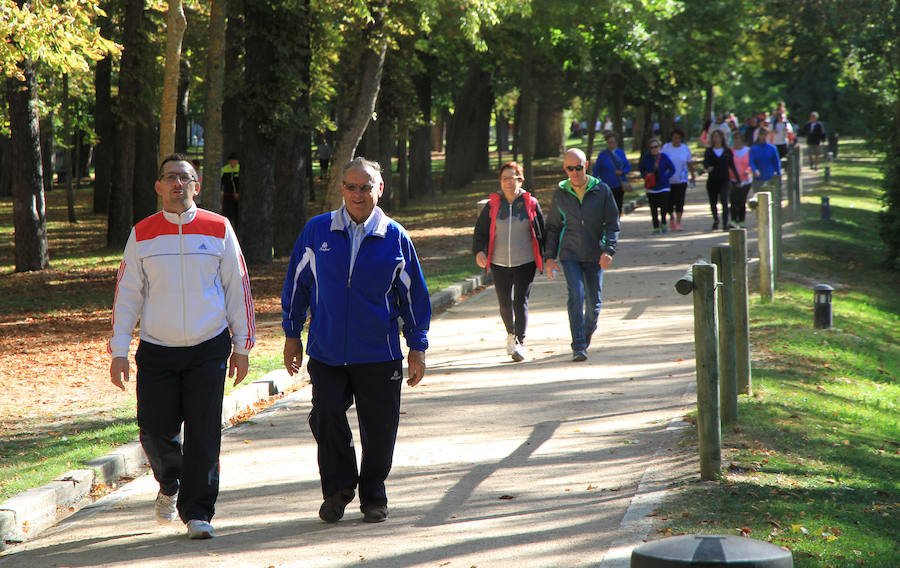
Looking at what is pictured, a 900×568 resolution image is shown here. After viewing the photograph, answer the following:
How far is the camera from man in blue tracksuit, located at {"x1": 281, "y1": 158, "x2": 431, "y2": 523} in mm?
5598

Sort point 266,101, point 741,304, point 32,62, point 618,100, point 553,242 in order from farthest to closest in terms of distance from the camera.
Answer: point 618,100
point 266,101
point 32,62
point 553,242
point 741,304

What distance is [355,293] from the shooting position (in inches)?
220

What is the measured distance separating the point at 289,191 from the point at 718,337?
14705 millimetres

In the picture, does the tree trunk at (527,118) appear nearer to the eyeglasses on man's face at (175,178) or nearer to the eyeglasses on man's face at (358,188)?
the eyeglasses on man's face at (358,188)

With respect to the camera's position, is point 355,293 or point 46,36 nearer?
point 355,293

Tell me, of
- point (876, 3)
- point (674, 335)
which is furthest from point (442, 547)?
point (876, 3)

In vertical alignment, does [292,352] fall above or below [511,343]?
above

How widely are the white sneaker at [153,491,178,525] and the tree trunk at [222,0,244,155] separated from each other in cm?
994

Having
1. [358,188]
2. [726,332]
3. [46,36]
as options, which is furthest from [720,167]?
[358,188]

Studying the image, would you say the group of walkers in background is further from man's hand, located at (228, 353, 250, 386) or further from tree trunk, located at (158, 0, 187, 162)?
man's hand, located at (228, 353, 250, 386)

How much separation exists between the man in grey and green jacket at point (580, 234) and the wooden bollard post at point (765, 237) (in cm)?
285

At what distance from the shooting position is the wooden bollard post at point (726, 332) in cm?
716

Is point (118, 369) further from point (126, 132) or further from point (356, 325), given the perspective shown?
point (126, 132)

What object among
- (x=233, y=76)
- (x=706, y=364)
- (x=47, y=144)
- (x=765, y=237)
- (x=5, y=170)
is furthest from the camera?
(x=5, y=170)
